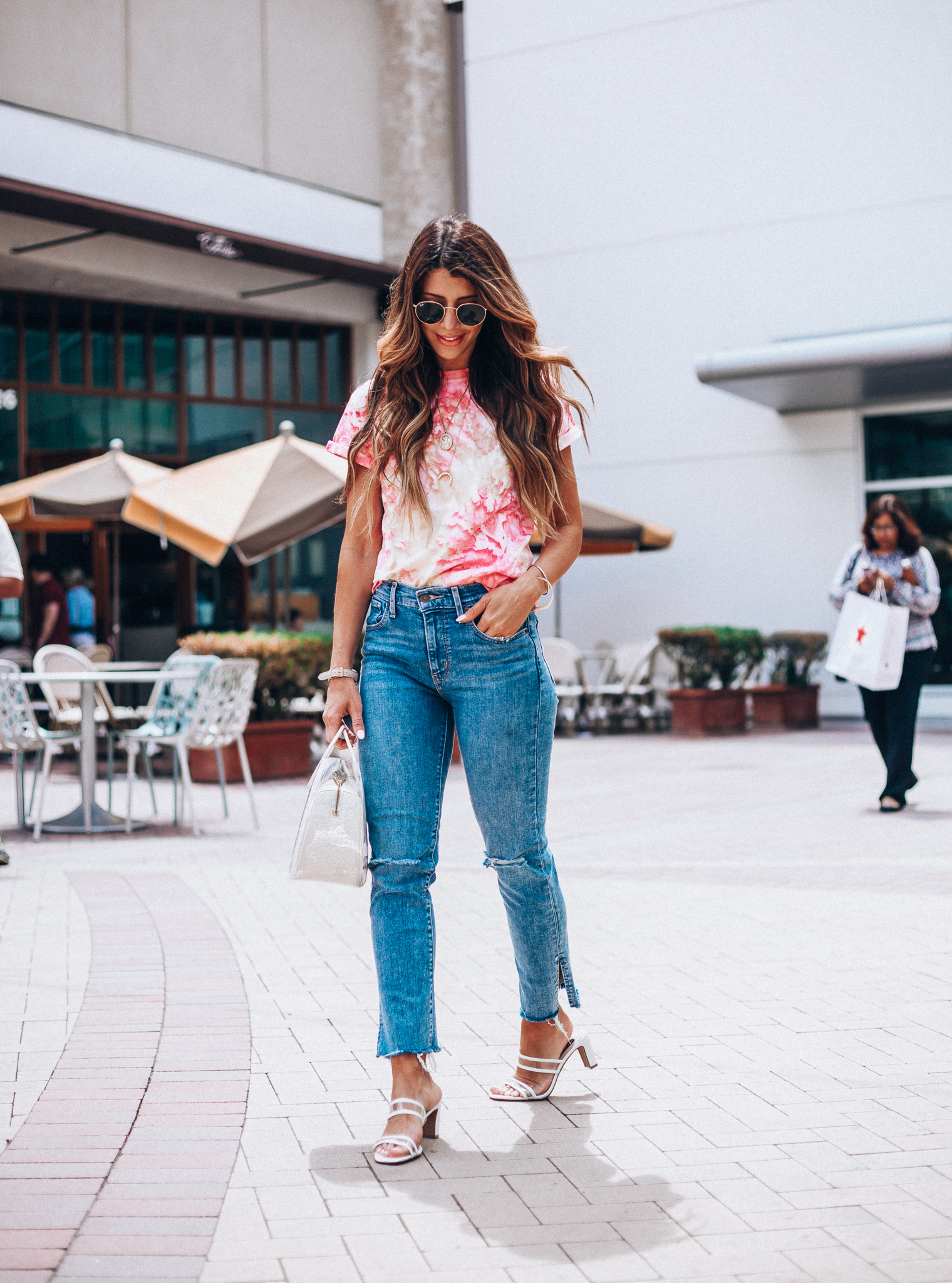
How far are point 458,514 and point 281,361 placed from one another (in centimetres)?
1765

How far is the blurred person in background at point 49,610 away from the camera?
48.0 feet

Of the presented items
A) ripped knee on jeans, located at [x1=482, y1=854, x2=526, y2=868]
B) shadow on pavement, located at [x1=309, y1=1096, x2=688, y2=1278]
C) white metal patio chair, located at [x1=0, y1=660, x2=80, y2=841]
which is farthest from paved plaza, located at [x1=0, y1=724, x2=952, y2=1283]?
white metal patio chair, located at [x1=0, y1=660, x2=80, y2=841]

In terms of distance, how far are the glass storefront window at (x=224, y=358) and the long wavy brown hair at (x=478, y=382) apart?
1660 cm

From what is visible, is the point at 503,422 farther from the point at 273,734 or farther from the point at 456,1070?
the point at 273,734

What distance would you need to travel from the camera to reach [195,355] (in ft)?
63.5

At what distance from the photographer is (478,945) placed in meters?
5.46

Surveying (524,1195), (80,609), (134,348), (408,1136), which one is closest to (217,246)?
(134,348)

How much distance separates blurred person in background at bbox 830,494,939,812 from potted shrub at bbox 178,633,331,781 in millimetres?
4500

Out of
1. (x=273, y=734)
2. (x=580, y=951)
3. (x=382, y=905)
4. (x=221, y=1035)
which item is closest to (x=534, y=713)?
(x=382, y=905)

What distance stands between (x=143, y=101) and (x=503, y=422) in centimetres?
1559

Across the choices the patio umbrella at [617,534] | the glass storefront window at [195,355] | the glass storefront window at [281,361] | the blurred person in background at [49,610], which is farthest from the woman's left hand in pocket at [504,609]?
the glass storefront window at [281,361]

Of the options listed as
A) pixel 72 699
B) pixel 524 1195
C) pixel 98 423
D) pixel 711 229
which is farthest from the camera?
pixel 711 229

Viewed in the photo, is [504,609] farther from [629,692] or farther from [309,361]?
[309,361]

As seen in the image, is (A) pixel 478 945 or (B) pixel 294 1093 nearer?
(B) pixel 294 1093
